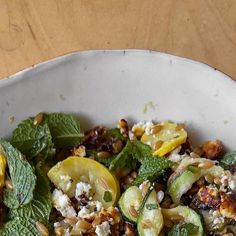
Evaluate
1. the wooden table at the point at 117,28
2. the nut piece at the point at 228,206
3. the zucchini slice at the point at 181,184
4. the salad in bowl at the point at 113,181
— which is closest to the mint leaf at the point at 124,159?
the salad in bowl at the point at 113,181

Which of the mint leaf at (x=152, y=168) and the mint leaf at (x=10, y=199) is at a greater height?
the mint leaf at (x=152, y=168)

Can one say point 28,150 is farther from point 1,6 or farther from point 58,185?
point 1,6

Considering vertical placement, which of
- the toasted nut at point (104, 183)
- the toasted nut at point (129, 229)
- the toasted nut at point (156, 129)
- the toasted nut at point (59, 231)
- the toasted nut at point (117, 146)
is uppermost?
the toasted nut at point (156, 129)

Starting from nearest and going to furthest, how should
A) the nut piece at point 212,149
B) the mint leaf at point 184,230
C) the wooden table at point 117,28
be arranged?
the mint leaf at point 184,230 < the nut piece at point 212,149 < the wooden table at point 117,28

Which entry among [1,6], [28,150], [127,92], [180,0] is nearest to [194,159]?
[127,92]

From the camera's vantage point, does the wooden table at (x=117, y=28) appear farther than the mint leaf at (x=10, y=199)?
Yes

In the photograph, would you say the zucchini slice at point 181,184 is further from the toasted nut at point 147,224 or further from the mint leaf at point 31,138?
the mint leaf at point 31,138

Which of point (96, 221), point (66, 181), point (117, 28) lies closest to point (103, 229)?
point (96, 221)
